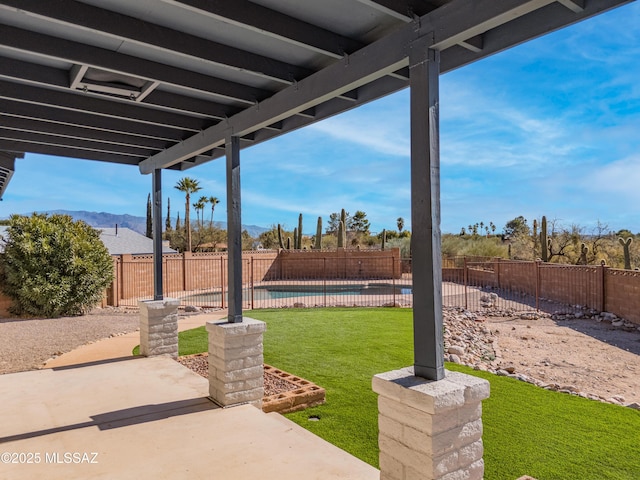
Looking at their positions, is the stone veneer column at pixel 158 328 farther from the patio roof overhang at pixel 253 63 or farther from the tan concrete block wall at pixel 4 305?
the tan concrete block wall at pixel 4 305

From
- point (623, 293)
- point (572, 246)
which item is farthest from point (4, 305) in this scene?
point (572, 246)

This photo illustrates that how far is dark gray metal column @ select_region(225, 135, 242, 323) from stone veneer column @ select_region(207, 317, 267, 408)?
0.59 feet

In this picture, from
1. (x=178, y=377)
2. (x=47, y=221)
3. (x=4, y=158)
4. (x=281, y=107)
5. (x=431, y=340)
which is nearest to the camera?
(x=431, y=340)

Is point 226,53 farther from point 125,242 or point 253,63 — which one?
point 125,242

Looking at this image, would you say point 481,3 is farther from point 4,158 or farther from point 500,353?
point 500,353

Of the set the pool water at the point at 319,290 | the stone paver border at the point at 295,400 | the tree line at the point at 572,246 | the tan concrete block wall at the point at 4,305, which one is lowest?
the pool water at the point at 319,290

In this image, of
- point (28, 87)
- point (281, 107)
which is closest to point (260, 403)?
point (281, 107)

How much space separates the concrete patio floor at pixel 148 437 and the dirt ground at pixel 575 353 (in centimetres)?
395

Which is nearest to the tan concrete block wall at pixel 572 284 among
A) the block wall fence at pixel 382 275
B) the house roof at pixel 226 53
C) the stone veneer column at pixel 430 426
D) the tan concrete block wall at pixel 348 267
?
the block wall fence at pixel 382 275

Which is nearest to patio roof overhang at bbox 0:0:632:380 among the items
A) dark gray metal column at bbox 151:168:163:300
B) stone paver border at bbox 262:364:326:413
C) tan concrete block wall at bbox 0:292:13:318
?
stone paver border at bbox 262:364:326:413

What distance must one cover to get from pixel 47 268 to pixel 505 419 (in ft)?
35.6

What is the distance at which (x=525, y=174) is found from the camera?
63.0m

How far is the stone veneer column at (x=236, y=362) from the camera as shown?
4.07 meters

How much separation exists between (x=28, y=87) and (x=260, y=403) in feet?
12.2
